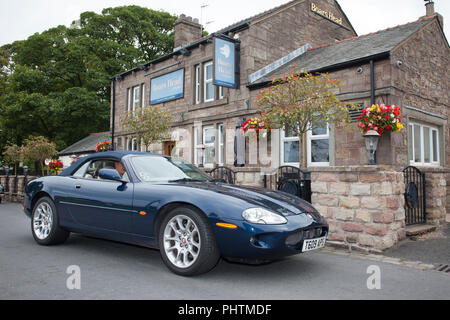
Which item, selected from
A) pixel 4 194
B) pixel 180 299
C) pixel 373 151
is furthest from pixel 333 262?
pixel 4 194

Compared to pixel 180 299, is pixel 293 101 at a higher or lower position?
higher

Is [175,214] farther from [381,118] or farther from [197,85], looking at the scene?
[197,85]

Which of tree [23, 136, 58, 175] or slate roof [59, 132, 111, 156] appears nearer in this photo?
tree [23, 136, 58, 175]

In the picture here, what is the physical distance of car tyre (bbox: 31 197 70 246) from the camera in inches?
217

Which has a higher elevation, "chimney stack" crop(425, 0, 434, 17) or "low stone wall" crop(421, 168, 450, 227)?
"chimney stack" crop(425, 0, 434, 17)

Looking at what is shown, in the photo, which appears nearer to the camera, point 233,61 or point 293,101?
point 293,101

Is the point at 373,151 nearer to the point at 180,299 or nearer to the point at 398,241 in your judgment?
the point at 398,241

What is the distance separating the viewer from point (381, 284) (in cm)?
393

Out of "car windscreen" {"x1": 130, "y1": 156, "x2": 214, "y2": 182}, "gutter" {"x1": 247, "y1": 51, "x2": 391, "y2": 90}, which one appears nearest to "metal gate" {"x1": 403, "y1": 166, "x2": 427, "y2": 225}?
"gutter" {"x1": 247, "y1": 51, "x2": 391, "y2": 90}

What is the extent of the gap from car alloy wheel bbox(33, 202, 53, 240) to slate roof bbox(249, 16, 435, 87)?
8.74 meters

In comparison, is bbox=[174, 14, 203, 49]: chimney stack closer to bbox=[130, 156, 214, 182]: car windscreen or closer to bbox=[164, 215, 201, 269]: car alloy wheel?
bbox=[130, 156, 214, 182]: car windscreen

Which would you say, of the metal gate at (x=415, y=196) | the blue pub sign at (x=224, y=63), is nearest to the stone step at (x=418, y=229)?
the metal gate at (x=415, y=196)

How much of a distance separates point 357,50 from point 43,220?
408 inches
